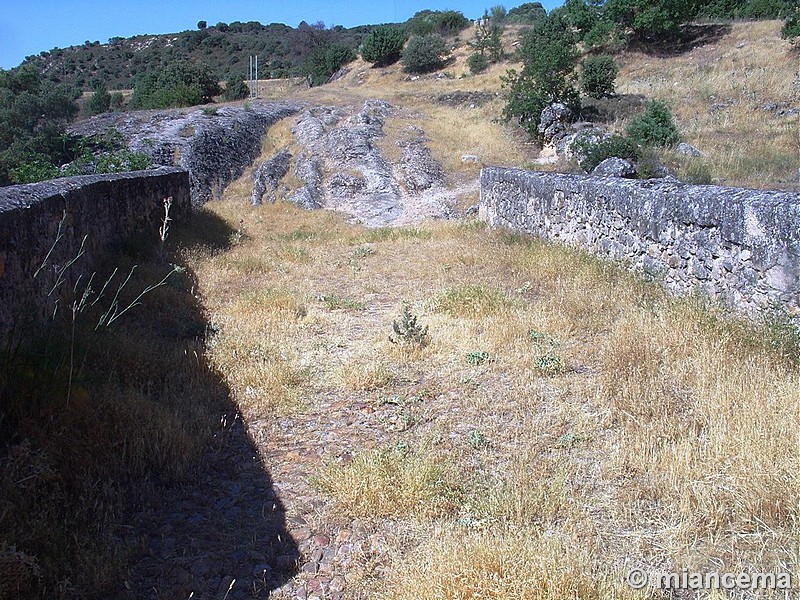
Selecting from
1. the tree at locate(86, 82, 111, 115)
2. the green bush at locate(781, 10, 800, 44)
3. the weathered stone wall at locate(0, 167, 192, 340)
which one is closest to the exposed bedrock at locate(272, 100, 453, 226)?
the weathered stone wall at locate(0, 167, 192, 340)

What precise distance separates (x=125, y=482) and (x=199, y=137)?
54.8 ft

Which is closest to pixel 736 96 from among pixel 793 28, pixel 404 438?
pixel 793 28

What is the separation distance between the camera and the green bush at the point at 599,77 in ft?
70.1

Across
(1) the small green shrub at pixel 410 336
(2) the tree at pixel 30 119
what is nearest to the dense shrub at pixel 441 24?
(2) the tree at pixel 30 119

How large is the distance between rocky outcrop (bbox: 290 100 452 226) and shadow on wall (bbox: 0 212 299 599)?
418 inches

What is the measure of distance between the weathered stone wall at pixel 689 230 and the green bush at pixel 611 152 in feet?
13.9

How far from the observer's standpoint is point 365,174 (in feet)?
57.5

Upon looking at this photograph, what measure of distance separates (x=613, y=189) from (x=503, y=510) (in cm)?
560

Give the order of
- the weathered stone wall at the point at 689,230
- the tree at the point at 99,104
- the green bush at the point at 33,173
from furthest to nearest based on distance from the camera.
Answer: the tree at the point at 99,104, the green bush at the point at 33,173, the weathered stone wall at the point at 689,230

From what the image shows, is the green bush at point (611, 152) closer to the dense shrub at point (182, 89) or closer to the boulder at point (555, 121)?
the boulder at point (555, 121)

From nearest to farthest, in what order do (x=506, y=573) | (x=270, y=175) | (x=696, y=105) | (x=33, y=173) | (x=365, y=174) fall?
(x=506, y=573), (x=33, y=173), (x=365, y=174), (x=270, y=175), (x=696, y=105)

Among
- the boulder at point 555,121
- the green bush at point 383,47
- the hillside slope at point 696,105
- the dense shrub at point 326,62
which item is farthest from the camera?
the dense shrub at point 326,62

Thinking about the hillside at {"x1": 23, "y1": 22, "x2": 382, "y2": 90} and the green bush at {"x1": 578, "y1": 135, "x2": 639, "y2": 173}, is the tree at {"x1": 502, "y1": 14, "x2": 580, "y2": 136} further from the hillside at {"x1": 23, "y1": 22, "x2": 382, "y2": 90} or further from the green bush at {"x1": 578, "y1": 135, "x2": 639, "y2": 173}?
the hillside at {"x1": 23, "y1": 22, "x2": 382, "y2": 90}

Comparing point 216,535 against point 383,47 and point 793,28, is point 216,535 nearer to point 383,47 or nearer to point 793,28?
point 793,28
